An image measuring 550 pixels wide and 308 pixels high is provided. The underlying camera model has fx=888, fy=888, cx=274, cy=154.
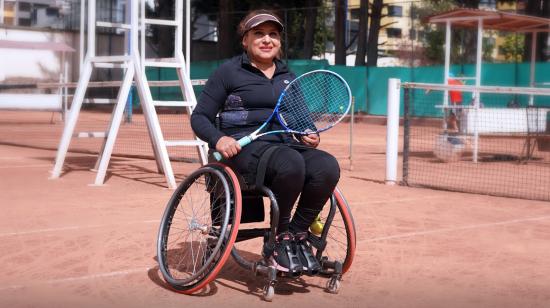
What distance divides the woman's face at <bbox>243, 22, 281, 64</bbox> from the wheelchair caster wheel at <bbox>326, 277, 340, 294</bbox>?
4.39ft

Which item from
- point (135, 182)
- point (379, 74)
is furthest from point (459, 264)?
point (379, 74)

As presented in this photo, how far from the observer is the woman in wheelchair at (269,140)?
4.78 meters

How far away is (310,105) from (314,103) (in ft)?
0.11

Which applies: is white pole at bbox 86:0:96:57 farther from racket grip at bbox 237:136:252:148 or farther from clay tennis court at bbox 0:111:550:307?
racket grip at bbox 237:136:252:148

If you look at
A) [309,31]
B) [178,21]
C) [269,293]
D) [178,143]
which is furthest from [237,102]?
[309,31]

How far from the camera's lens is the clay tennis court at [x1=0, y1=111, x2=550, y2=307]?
4980 mm

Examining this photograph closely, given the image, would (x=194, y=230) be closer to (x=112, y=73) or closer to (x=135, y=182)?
(x=135, y=182)

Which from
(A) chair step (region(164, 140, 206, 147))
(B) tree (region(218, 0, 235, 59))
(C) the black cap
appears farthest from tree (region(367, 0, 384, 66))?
(C) the black cap

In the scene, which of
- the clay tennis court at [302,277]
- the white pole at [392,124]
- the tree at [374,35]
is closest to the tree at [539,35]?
the tree at [374,35]

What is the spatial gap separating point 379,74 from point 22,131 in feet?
39.2

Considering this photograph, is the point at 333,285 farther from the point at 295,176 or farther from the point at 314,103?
the point at 314,103

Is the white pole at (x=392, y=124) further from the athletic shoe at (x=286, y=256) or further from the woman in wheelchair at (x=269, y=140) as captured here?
the athletic shoe at (x=286, y=256)

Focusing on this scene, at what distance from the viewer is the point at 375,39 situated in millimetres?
32594

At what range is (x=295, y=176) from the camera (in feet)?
15.4
